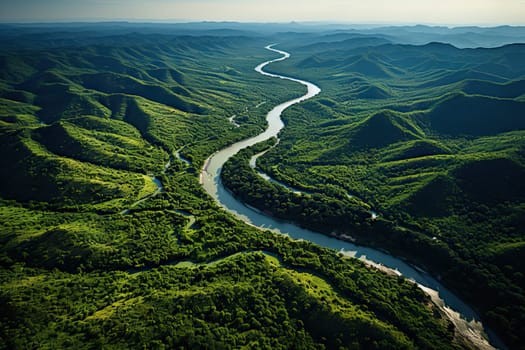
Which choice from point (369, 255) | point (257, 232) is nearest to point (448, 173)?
point (369, 255)

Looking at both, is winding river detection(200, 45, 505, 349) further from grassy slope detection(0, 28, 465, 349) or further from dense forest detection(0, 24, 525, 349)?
grassy slope detection(0, 28, 465, 349)

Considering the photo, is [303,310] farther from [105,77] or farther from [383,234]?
[105,77]

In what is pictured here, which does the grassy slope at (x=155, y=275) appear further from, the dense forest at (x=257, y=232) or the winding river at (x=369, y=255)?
the winding river at (x=369, y=255)

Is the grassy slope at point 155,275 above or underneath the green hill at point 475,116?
underneath

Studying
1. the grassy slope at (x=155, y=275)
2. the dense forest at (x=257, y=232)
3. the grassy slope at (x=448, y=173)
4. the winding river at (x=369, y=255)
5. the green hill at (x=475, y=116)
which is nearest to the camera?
the grassy slope at (x=155, y=275)

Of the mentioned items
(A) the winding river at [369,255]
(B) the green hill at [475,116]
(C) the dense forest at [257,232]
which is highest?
(B) the green hill at [475,116]

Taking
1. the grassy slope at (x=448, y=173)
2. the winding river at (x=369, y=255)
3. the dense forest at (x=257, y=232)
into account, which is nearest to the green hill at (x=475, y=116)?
the grassy slope at (x=448, y=173)

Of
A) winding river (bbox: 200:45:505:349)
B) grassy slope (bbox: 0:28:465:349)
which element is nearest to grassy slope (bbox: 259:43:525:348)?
winding river (bbox: 200:45:505:349)

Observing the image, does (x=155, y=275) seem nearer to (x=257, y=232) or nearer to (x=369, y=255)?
(x=257, y=232)

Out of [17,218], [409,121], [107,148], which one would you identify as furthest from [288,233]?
[409,121]
